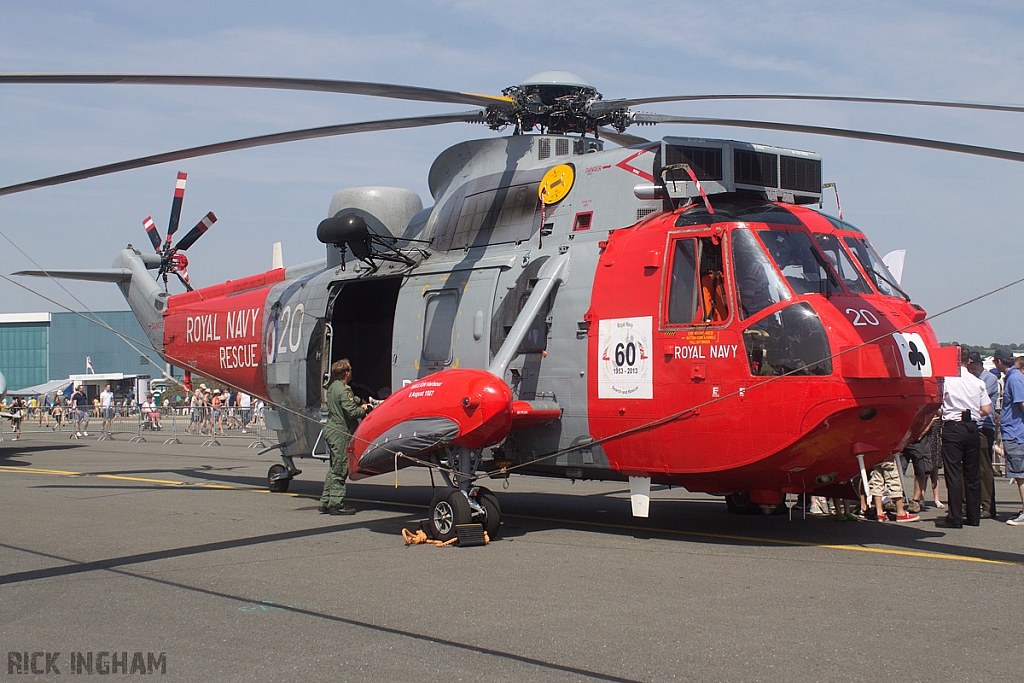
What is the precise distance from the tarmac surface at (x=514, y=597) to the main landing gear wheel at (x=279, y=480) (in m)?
2.34

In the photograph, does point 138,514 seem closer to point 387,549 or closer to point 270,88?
point 387,549

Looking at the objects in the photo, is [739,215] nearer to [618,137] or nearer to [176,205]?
[618,137]

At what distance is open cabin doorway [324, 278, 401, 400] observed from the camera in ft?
47.7

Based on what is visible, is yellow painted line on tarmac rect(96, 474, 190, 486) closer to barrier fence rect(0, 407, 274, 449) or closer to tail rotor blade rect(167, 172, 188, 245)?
tail rotor blade rect(167, 172, 188, 245)

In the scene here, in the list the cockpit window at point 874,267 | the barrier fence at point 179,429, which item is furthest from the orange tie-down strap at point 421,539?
the barrier fence at point 179,429

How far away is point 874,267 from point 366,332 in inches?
322

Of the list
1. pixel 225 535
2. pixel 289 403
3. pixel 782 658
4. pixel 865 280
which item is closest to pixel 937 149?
pixel 865 280

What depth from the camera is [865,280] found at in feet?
29.5

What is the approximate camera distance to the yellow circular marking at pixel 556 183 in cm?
1045


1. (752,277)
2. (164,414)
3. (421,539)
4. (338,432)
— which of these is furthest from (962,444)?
(164,414)

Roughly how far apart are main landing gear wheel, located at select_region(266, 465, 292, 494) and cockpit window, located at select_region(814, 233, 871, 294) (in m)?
8.96

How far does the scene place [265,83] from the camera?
26.2 feet

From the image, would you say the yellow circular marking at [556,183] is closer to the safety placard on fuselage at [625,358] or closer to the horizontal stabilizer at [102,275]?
the safety placard on fuselage at [625,358]

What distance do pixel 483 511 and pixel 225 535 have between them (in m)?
2.81
